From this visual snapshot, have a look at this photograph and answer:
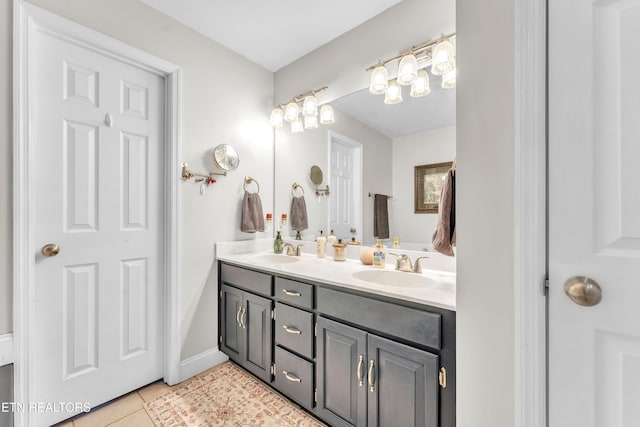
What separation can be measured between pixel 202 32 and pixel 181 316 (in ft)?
6.65

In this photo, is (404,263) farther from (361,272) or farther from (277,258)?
(277,258)

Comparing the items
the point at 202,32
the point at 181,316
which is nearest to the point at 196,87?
the point at 202,32

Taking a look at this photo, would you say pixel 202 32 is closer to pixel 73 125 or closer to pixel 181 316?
pixel 73 125

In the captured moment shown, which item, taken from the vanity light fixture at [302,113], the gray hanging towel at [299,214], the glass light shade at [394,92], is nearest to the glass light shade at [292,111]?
the vanity light fixture at [302,113]

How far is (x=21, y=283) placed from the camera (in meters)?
1.27

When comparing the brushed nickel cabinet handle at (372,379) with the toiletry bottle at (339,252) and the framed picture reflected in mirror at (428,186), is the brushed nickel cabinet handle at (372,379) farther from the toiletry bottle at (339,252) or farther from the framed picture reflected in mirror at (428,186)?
the framed picture reflected in mirror at (428,186)

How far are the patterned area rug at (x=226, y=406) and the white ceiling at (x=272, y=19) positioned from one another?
96.4 inches

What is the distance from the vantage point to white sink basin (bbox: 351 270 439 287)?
137 centimetres

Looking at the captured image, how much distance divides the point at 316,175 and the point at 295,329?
3.87ft

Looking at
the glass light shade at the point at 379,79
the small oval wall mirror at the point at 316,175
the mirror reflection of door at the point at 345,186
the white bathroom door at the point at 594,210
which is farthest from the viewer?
the small oval wall mirror at the point at 316,175

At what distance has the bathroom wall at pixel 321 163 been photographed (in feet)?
5.90

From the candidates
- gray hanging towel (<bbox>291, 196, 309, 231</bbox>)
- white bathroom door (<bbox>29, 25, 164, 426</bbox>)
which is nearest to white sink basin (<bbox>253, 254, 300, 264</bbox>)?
gray hanging towel (<bbox>291, 196, 309, 231</bbox>)

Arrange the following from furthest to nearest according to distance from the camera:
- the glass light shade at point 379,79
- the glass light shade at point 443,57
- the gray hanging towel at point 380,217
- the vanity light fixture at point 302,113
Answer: the vanity light fixture at point 302,113 → the gray hanging towel at point 380,217 → the glass light shade at point 379,79 → the glass light shade at point 443,57

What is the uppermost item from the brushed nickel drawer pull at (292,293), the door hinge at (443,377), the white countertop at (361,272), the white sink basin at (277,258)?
the white countertop at (361,272)
